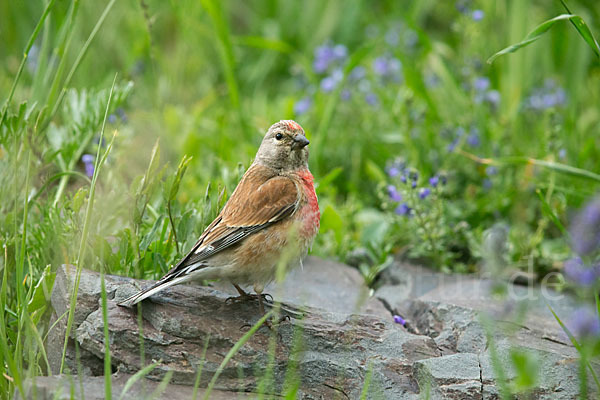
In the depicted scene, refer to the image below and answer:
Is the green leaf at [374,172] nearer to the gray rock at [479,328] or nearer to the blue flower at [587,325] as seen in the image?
the gray rock at [479,328]

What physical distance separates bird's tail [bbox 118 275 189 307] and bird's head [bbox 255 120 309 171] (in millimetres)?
927

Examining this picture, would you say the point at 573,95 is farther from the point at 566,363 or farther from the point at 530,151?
the point at 566,363

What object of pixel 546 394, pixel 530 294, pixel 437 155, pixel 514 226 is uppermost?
pixel 437 155

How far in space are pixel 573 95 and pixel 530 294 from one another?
2634 millimetres

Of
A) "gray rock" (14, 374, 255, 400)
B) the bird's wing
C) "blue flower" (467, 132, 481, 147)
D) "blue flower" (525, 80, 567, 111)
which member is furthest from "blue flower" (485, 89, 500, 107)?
"gray rock" (14, 374, 255, 400)

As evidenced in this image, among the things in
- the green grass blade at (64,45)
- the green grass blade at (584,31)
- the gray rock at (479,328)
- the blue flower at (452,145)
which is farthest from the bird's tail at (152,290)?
the blue flower at (452,145)

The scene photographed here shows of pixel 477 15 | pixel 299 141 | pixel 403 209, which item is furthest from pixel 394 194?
pixel 477 15

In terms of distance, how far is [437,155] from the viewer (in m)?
5.30

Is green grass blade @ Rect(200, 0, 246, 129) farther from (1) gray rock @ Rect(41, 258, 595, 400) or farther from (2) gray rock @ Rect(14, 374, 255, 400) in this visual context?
(2) gray rock @ Rect(14, 374, 255, 400)

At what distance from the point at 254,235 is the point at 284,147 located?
1.98 ft

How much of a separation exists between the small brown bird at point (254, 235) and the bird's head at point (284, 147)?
0.27ft

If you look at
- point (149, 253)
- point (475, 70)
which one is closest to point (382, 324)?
point (149, 253)

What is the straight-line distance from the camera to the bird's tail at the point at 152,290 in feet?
9.45

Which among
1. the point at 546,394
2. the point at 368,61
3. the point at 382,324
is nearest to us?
the point at 546,394
